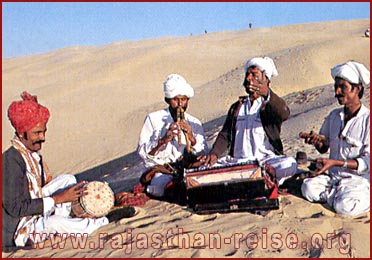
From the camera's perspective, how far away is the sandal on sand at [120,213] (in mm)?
5824

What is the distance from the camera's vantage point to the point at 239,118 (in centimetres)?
647

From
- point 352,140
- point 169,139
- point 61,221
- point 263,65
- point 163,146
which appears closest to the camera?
point 61,221

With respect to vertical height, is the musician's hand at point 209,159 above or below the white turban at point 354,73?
below

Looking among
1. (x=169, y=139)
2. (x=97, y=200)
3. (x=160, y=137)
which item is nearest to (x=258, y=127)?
(x=169, y=139)

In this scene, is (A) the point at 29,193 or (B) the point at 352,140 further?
(B) the point at 352,140

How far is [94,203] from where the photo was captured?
5566 millimetres

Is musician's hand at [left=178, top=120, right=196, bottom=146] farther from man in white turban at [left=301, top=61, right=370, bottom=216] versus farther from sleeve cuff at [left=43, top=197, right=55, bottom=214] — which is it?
sleeve cuff at [left=43, top=197, right=55, bottom=214]

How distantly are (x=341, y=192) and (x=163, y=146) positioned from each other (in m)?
1.92

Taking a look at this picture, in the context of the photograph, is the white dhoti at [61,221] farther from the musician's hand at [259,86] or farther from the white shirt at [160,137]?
the musician's hand at [259,86]

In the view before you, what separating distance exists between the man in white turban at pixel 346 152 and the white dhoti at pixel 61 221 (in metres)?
2.02

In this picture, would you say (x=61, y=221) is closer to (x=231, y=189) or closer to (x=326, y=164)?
(x=231, y=189)

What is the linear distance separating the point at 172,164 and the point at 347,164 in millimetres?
1851

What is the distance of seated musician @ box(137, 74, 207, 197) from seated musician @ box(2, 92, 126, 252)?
1044 millimetres

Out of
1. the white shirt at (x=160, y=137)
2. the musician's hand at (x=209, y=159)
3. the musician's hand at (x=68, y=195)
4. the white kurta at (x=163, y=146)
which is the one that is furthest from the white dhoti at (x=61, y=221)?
the musician's hand at (x=209, y=159)
